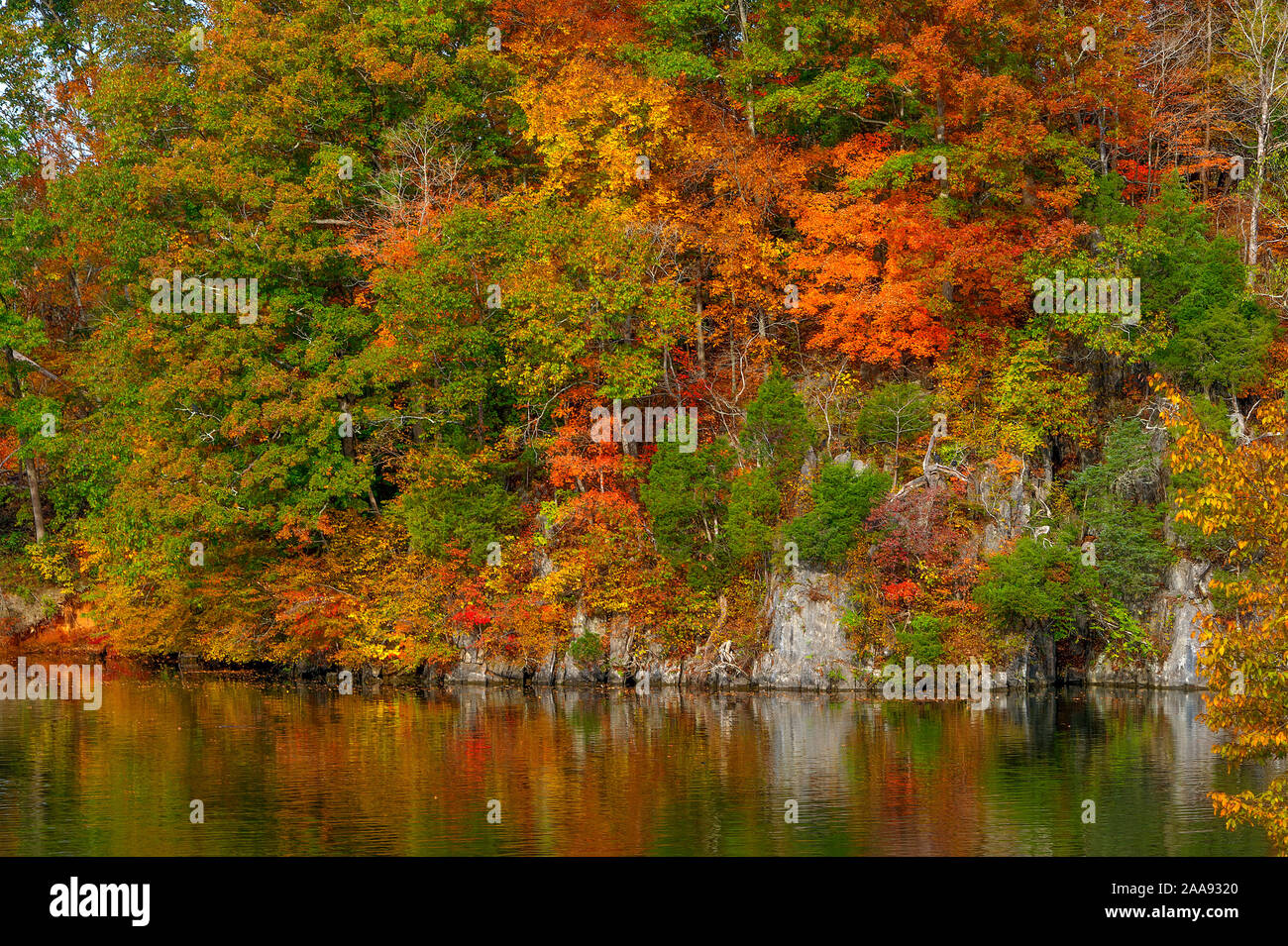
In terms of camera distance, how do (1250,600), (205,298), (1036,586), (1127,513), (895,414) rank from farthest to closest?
(205,298) < (895,414) < (1127,513) < (1036,586) < (1250,600)

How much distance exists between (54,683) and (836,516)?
23337 mm

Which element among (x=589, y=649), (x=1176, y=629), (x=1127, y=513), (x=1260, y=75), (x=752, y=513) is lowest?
(x=589, y=649)

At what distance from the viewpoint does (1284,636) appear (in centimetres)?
1631

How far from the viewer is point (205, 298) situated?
4253cm

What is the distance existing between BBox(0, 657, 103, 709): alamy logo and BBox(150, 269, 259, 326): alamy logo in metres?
11.1

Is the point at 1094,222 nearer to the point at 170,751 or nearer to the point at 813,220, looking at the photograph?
the point at 813,220

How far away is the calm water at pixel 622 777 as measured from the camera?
21.6 metres

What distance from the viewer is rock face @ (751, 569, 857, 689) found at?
3706 centimetres

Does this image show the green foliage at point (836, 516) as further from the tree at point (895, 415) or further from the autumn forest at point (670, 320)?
the tree at point (895, 415)

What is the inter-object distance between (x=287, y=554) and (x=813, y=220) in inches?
739

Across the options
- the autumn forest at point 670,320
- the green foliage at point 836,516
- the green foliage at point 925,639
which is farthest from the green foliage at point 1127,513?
the green foliage at point 836,516

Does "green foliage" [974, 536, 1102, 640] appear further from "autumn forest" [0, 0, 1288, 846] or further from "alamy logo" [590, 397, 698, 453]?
"alamy logo" [590, 397, 698, 453]

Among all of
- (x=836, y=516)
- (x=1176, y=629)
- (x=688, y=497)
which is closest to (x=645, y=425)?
(x=688, y=497)

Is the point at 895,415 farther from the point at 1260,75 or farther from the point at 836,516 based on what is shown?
the point at 1260,75
